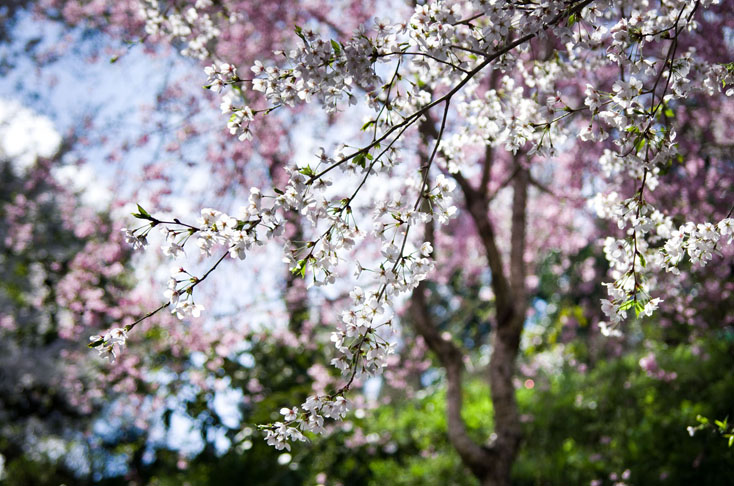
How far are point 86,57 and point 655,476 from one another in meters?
9.02

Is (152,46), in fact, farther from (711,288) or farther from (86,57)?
(711,288)

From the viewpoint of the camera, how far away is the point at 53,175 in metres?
11.5

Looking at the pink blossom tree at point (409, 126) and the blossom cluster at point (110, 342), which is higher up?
the pink blossom tree at point (409, 126)

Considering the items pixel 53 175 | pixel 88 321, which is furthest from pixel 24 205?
pixel 88 321

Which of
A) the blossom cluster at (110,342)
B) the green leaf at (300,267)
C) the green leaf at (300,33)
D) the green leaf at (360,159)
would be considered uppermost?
the green leaf at (300,33)

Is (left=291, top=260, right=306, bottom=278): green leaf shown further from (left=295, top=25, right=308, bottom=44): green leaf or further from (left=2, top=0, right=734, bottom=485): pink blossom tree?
(left=295, top=25, right=308, bottom=44): green leaf

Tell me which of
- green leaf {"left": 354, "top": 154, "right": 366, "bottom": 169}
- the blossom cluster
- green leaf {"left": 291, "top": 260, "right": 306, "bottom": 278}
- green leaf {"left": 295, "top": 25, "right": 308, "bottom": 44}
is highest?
green leaf {"left": 295, "top": 25, "right": 308, "bottom": 44}

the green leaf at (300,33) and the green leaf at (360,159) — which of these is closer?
the green leaf at (300,33)

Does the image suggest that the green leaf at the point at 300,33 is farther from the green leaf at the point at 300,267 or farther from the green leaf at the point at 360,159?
the green leaf at the point at 300,267

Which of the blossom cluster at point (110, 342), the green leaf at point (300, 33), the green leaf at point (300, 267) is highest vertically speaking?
the green leaf at point (300, 33)

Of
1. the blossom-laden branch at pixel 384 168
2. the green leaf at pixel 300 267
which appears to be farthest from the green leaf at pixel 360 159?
the green leaf at pixel 300 267

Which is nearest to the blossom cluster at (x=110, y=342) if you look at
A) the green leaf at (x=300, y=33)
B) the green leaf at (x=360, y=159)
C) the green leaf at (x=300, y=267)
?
the green leaf at (x=300, y=267)

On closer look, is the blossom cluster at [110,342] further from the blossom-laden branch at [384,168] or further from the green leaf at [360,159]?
the green leaf at [360,159]

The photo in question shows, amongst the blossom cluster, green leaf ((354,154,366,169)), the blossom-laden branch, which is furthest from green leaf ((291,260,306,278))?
the blossom cluster
